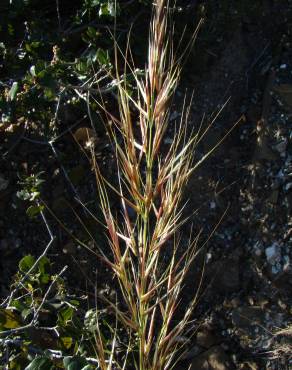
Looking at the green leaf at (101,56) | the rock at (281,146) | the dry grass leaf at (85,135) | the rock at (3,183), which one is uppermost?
the green leaf at (101,56)

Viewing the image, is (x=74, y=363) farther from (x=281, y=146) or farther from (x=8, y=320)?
(x=281, y=146)

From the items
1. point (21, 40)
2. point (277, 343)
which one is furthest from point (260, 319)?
point (21, 40)

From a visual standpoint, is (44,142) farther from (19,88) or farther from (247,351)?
(247,351)

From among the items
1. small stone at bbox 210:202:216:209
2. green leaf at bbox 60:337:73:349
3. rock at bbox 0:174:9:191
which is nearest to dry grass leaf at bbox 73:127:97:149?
rock at bbox 0:174:9:191

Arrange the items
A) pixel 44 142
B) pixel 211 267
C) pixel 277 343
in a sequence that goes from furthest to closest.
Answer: pixel 44 142 < pixel 211 267 < pixel 277 343

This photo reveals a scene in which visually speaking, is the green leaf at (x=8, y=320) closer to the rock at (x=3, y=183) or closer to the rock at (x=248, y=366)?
the rock at (x=3, y=183)

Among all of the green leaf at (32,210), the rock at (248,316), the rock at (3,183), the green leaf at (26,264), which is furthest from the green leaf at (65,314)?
the rock at (3,183)
